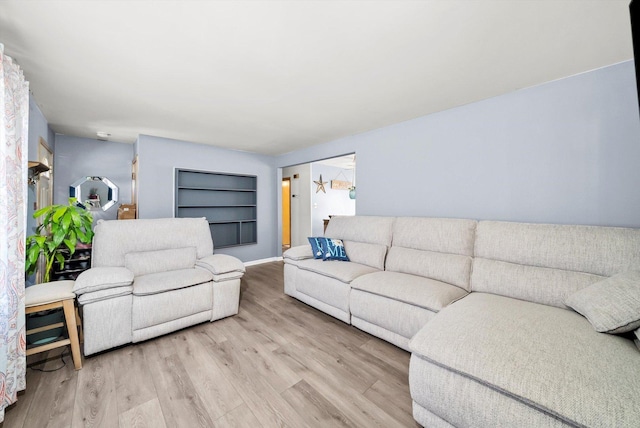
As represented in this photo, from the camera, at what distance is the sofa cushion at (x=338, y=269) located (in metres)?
2.55

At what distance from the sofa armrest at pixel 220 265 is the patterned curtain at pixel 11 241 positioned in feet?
4.38

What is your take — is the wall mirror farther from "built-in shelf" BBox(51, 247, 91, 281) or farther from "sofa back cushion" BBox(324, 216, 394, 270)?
"sofa back cushion" BBox(324, 216, 394, 270)

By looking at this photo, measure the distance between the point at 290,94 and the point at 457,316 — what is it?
7.96 ft

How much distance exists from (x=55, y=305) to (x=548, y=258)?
3.77 meters

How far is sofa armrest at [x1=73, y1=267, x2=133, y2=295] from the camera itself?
1.89 m

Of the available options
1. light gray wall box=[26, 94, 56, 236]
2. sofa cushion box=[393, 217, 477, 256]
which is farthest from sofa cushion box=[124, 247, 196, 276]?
sofa cushion box=[393, 217, 477, 256]

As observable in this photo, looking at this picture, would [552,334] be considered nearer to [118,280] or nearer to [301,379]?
[301,379]

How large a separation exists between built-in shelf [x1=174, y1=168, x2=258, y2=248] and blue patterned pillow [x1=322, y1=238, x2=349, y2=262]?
102 inches

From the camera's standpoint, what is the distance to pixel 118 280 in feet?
6.70

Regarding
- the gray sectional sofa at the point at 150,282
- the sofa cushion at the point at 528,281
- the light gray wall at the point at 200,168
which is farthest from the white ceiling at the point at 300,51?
the sofa cushion at the point at 528,281

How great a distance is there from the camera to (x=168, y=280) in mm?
2326

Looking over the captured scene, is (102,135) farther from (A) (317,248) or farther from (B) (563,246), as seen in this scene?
(B) (563,246)

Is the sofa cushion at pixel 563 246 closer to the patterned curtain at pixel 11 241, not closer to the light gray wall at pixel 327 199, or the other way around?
the patterned curtain at pixel 11 241

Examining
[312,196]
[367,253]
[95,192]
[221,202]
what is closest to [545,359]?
[367,253]
